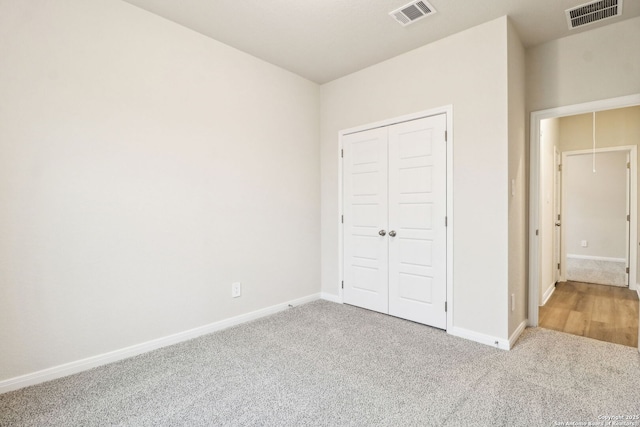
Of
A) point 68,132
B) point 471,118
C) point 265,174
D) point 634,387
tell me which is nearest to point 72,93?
point 68,132

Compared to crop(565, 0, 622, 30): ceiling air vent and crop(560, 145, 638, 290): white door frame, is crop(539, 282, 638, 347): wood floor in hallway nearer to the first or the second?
crop(560, 145, 638, 290): white door frame

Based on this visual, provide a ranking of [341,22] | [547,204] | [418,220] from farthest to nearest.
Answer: [547,204], [418,220], [341,22]

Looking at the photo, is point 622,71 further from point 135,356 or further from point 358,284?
point 135,356

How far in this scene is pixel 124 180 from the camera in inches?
95.3

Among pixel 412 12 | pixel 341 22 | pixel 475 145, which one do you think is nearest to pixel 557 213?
pixel 475 145

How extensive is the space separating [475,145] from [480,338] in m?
1.69

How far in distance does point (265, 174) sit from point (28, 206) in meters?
1.94

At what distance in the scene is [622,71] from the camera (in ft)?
8.71

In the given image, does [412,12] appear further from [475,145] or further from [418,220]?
[418,220]

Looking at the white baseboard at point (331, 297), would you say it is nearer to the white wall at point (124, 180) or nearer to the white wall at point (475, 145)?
the white wall at point (124, 180)

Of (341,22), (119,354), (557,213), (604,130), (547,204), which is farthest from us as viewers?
(557,213)

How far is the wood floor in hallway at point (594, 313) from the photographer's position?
2922mm

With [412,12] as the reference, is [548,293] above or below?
below

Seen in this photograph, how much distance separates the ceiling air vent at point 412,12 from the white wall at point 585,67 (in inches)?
53.3
